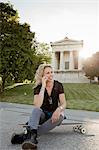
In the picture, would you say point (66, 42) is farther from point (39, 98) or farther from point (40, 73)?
point (39, 98)

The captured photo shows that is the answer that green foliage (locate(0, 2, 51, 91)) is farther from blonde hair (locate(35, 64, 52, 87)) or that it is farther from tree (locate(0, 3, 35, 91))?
blonde hair (locate(35, 64, 52, 87))

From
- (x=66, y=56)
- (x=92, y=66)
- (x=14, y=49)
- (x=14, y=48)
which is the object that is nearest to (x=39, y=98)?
(x=14, y=49)

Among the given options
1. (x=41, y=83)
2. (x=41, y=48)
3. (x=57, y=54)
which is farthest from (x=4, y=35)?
(x=57, y=54)

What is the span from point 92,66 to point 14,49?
23.7 m

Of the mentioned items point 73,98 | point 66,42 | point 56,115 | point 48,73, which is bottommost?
point 73,98

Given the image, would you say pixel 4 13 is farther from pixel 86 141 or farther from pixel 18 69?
pixel 86 141

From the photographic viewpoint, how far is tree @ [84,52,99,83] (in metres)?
46.4

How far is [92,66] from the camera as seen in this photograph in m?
46.8

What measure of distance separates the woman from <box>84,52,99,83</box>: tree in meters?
40.6

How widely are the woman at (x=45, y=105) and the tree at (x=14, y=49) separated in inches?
720

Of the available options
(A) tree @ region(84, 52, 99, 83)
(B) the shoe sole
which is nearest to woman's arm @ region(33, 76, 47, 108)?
(B) the shoe sole

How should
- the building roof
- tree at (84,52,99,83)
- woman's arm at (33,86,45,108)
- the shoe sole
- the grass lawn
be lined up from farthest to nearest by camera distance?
the building roof → tree at (84,52,99,83) → the grass lawn → woman's arm at (33,86,45,108) → the shoe sole

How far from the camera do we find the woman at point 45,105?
17.4 ft

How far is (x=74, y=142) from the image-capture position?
556 cm
